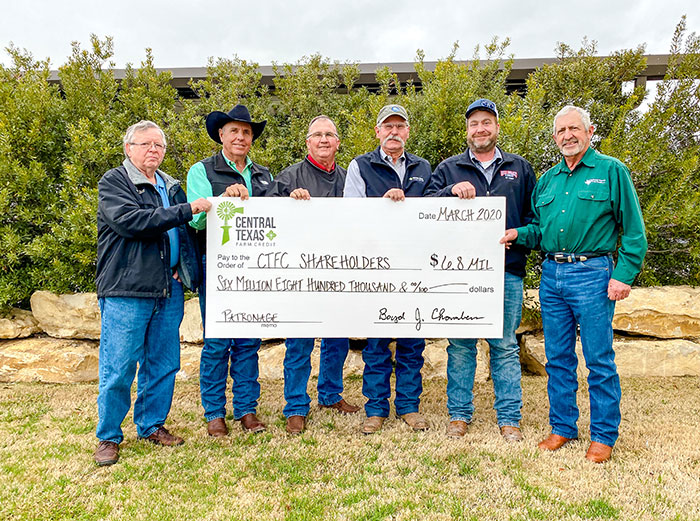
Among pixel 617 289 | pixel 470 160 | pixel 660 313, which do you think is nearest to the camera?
pixel 617 289

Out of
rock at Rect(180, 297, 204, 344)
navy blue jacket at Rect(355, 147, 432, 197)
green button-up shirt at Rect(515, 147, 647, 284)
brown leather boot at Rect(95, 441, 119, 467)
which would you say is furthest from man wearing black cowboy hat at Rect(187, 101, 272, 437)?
green button-up shirt at Rect(515, 147, 647, 284)

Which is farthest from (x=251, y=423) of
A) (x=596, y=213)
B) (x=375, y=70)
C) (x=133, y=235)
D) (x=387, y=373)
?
(x=375, y=70)

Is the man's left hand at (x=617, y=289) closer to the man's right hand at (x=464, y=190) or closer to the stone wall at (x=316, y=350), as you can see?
the man's right hand at (x=464, y=190)

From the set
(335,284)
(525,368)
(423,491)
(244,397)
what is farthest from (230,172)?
(525,368)

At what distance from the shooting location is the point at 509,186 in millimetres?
3562

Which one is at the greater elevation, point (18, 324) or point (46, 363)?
point (18, 324)

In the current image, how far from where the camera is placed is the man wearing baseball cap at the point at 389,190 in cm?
371

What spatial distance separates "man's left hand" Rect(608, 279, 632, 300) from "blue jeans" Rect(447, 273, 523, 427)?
691 millimetres

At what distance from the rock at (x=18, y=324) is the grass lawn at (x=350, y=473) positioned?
174 cm

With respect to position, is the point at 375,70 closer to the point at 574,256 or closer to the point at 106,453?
the point at 574,256

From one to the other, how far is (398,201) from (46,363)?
182 inches

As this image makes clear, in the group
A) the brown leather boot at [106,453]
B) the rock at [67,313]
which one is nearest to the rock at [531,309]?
the brown leather boot at [106,453]

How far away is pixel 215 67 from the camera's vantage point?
7.24 m

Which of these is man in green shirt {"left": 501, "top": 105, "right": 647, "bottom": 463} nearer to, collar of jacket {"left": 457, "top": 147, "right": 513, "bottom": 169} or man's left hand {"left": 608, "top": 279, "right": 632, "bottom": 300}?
man's left hand {"left": 608, "top": 279, "right": 632, "bottom": 300}
